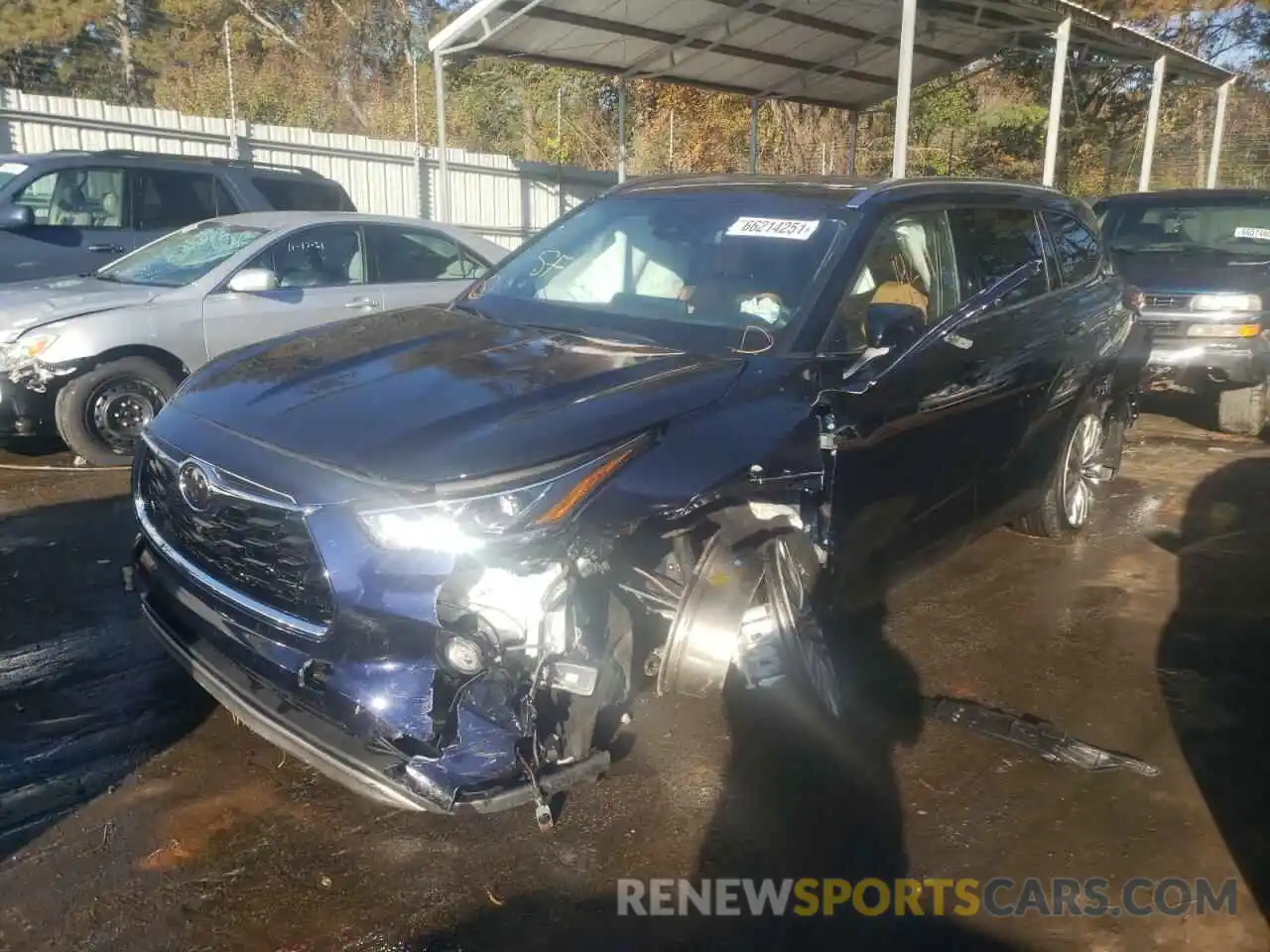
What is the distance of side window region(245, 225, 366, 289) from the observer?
765 centimetres

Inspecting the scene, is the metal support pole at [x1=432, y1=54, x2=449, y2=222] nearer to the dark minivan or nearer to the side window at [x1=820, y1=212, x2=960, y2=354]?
the dark minivan

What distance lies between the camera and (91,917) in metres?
2.80

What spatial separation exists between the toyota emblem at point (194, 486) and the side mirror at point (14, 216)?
23.2 ft

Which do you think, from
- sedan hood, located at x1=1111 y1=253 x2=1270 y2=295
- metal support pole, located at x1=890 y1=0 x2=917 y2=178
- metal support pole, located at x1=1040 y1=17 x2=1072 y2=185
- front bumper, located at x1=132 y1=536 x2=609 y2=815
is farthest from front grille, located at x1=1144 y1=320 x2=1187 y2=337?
front bumper, located at x1=132 y1=536 x2=609 y2=815

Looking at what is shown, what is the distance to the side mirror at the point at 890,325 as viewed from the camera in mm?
3969

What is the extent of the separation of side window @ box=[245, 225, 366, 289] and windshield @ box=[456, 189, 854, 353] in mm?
3307

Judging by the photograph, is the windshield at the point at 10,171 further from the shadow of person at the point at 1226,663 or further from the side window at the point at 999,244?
the shadow of person at the point at 1226,663

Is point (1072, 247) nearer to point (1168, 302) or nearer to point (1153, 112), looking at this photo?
point (1168, 302)

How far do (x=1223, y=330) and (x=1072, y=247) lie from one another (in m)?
3.61

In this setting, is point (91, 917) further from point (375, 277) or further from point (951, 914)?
point (375, 277)

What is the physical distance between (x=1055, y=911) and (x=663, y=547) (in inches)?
58.4

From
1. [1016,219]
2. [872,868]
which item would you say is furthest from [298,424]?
[1016,219]

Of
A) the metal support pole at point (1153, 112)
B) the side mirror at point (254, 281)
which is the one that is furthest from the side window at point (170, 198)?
the metal support pole at point (1153, 112)

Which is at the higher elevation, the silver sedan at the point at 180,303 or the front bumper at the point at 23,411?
the silver sedan at the point at 180,303
